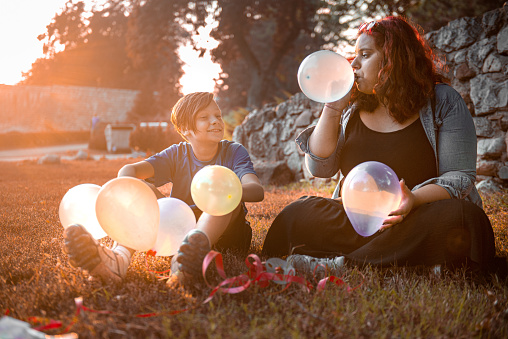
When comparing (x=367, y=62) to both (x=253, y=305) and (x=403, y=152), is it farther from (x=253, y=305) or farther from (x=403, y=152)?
(x=253, y=305)

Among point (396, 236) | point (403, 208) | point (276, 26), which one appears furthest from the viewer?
point (276, 26)

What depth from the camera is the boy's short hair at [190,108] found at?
2.33m

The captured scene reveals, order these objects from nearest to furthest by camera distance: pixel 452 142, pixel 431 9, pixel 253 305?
1. pixel 253 305
2. pixel 452 142
3. pixel 431 9

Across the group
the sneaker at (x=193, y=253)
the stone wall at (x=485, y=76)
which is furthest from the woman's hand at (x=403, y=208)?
the stone wall at (x=485, y=76)

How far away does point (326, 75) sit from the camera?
1.92 m

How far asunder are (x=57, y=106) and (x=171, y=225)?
976 inches

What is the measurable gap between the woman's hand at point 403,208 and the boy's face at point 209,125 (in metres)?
1.01

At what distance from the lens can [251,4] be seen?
12727 mm

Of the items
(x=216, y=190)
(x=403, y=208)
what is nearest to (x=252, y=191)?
(x=216, y=190)

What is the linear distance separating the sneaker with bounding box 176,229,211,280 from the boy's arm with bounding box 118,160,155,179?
68cm

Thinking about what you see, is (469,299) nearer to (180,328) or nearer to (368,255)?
(368,255)

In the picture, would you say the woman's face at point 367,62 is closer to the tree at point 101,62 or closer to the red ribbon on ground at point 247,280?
the red ribbon on ground at point 247,280

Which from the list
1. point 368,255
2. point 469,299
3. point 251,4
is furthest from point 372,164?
point 251,4

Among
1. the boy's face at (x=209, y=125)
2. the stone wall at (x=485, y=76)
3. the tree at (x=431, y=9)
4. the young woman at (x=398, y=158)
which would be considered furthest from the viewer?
the tree at (x=431, y=9)
